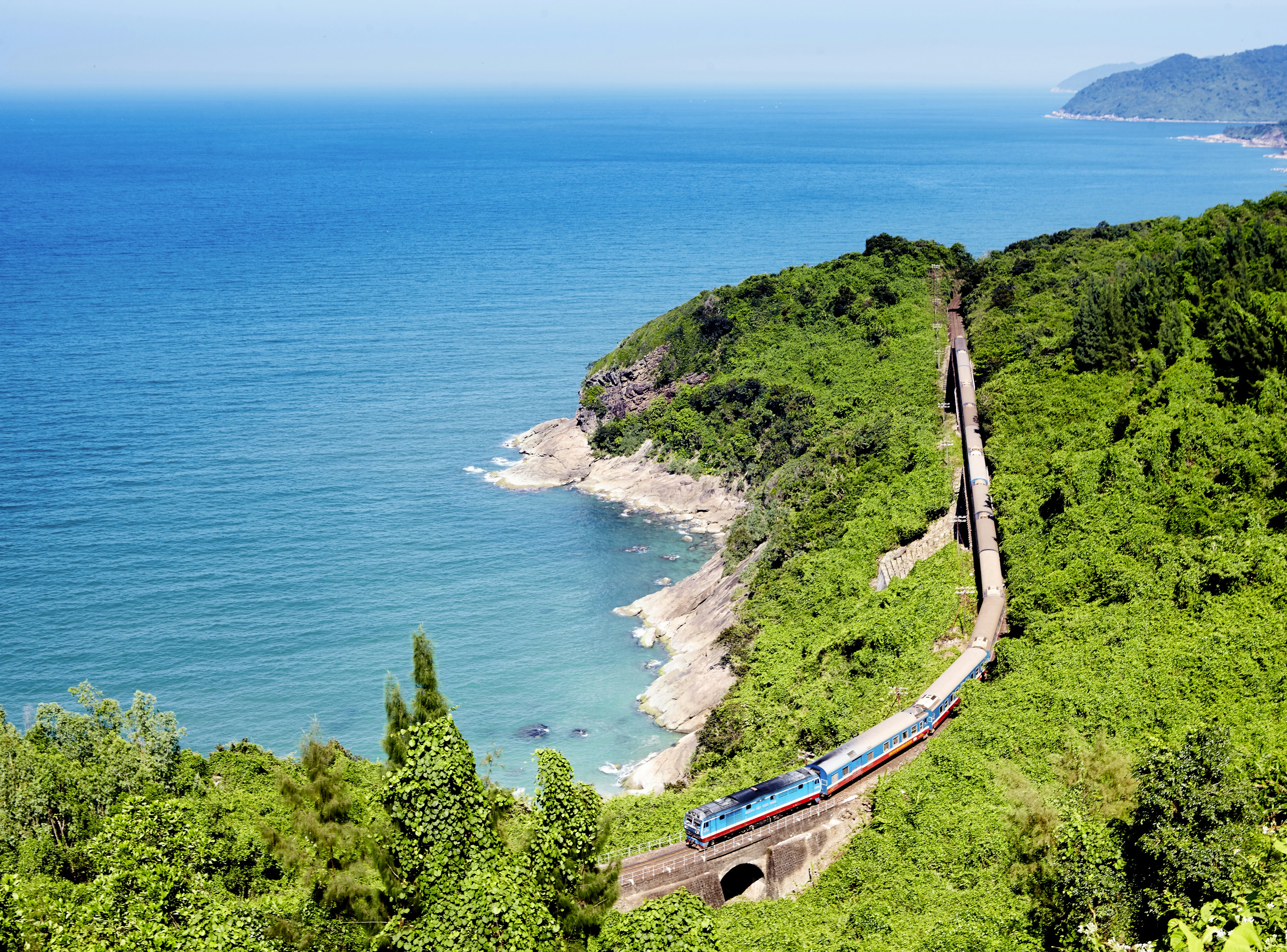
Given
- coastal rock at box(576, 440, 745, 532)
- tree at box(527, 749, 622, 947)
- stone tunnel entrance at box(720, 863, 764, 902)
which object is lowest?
stone tunnel entrance at box(720, 863, 764, 902)

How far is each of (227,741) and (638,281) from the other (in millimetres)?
113540

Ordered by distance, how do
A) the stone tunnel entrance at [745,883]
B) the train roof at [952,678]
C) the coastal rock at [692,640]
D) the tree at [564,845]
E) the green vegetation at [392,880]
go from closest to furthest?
the green vegetation at [392,880], the tree at [564,845], the stone tunnel entrance at [745,883], the train roof at [952,678], the coastal rock at [692,640]

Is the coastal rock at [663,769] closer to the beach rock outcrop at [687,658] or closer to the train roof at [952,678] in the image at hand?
the beach rock outcrop at [687,658]

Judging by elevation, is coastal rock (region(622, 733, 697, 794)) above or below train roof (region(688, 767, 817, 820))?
below

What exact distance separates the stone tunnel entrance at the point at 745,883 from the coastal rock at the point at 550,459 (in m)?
56.1

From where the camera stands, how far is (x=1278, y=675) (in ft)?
114

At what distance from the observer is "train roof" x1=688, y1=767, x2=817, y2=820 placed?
34.9 meters

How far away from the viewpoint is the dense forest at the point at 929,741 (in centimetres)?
1848

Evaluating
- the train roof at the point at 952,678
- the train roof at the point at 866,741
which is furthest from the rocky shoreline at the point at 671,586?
the train roof at the point at 952,678

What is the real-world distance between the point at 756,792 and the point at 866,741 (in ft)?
17.4

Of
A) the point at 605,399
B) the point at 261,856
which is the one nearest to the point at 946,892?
the point at 261,856

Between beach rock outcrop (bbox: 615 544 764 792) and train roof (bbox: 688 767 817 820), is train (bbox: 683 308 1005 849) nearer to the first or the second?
train roof (bbox: 688 767 817 820)

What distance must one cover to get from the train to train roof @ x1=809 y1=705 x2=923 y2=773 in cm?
3

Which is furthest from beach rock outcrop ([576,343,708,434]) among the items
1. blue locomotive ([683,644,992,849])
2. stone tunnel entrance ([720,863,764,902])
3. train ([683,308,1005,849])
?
stone tunnel entrance ([720,863,764,902])
